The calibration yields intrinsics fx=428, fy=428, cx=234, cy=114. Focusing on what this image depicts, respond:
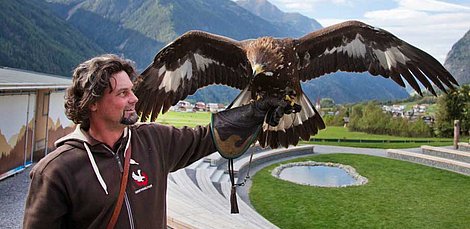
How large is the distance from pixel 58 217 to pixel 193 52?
2228 millimetres

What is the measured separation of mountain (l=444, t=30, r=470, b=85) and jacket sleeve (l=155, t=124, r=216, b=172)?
73.2 metres

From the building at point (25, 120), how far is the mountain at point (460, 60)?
223 ft

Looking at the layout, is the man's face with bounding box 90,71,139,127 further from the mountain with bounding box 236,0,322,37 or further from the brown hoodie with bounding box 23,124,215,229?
the mountain with bounding box 236,0,322,37

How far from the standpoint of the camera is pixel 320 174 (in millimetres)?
12930

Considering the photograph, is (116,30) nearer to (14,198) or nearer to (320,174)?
Answer: (320,174)

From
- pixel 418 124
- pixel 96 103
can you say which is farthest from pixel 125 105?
pixel 418 124

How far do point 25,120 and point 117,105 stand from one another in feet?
29.8

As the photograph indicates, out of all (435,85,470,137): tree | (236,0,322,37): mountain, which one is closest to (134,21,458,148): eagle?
(435,85,470,137): tree

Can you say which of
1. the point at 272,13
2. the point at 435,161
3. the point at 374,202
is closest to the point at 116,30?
the point at 435,161

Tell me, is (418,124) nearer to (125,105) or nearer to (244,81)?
(244,81)

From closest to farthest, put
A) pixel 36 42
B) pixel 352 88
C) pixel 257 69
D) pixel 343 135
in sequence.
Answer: pixel 257 69
pixel 343 135
pixel 36 42
pixel 352 88

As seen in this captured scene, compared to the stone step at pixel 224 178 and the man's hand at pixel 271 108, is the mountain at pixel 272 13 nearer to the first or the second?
the stone step at pixel 224 178

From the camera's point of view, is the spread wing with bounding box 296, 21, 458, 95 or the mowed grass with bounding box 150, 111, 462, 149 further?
the mowed grass with bounding box 150, 111, 462, 149

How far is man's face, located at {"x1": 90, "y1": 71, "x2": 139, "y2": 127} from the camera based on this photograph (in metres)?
1.54
